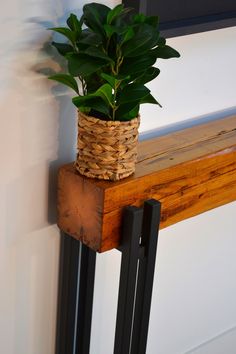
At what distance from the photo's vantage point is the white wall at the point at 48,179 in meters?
1.51

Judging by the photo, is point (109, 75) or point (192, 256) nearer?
point (109, 75)

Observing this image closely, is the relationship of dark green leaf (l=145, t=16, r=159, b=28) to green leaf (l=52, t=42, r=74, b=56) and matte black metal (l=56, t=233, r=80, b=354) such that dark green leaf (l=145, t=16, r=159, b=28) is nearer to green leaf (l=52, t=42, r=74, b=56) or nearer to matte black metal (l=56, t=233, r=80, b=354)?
green leaf (l=52, t=42, r=74, b=56)

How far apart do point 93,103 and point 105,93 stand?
0.05 m

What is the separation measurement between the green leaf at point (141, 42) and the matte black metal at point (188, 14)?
142 millimetres

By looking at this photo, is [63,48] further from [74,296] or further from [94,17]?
[74,296]

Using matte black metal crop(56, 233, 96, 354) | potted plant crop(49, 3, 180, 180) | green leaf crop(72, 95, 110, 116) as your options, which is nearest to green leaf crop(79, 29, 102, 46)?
potted plant crop(49, 3, 180, 180)

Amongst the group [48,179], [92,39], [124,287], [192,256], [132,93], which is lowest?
[192,256]

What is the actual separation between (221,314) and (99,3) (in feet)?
3.98

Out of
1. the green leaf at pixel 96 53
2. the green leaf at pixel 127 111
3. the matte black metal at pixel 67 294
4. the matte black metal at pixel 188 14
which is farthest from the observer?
the matte black metal at pixel 67 294

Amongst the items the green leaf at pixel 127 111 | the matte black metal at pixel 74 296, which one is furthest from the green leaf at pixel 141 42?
the matte black metal at pixel 74 296

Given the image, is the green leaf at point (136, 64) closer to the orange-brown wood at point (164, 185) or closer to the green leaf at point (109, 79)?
the green leaf at point (109, 79)

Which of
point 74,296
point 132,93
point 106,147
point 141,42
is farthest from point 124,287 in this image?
point 141,42

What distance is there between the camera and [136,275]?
65.7 inches

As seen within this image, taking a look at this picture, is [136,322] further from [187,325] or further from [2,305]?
[187,325]
